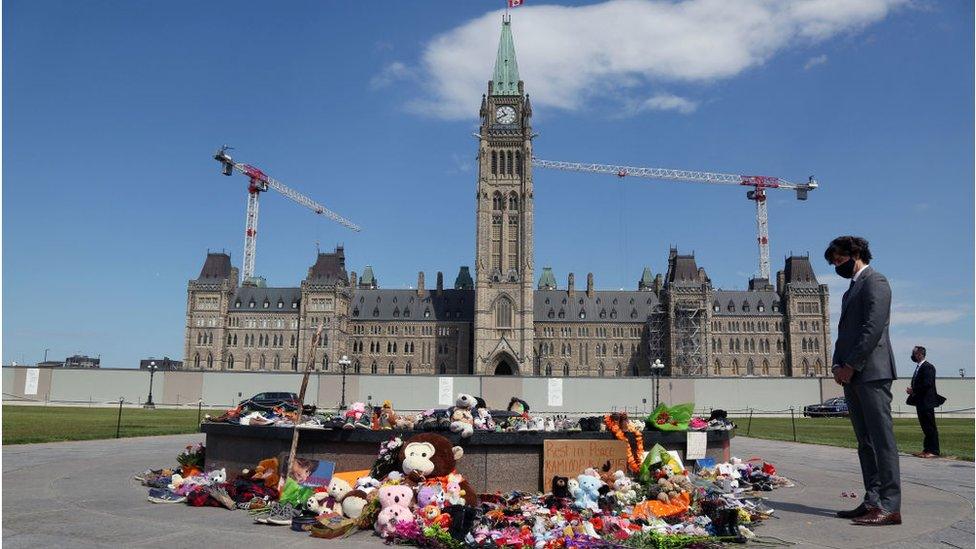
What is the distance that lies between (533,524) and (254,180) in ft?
468

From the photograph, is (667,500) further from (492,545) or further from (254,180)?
(254,180)

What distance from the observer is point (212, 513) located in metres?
8.95

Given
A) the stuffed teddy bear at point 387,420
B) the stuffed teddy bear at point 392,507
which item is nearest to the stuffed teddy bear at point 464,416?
the stuffed teddy bear at point 387,420

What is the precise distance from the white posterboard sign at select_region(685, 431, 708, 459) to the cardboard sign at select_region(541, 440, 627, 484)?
140cm

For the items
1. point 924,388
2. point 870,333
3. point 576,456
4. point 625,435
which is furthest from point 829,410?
point 870,333

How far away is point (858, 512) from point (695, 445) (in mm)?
2910

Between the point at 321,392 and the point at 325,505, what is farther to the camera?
the point at 321,392

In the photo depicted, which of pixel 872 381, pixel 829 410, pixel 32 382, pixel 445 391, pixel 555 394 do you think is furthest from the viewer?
pixel 32 382

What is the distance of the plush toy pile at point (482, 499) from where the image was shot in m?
7.50

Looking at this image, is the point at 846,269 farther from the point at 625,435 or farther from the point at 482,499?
the point at 482,499

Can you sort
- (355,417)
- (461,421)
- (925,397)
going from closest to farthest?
(461,421), (355,417), (925,397)

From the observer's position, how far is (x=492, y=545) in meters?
7.11

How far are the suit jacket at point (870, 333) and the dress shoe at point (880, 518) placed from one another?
151 centimetres

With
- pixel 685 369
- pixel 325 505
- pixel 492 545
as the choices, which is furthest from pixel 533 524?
pixel 685 369
